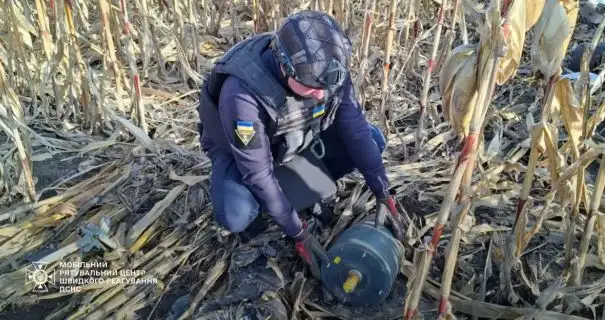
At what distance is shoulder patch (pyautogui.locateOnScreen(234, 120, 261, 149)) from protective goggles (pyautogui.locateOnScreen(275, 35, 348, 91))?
226 millimetres

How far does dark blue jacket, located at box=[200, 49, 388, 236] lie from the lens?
1903 mm

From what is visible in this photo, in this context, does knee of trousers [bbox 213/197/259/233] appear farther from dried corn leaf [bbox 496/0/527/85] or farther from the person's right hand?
dried corn leaf [bbox 496/0/527/85]

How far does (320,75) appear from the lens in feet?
5.77

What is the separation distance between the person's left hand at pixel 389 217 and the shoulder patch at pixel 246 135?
20.9 inches

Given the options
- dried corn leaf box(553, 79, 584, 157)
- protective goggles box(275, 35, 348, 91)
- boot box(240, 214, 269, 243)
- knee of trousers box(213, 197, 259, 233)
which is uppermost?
protective goggles box(275, 35, 348, 91)

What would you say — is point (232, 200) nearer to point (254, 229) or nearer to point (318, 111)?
point (254, 229)

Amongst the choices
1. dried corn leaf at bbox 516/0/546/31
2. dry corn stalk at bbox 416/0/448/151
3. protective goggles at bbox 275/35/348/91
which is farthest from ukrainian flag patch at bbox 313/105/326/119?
dried corn leaf at bbox 516/0/546/31

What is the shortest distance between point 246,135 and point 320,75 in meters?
0.34

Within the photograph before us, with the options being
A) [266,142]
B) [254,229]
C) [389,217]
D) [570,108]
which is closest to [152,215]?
[254,229]

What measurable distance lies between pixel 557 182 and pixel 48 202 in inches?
80.4

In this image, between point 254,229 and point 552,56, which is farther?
point 254,229

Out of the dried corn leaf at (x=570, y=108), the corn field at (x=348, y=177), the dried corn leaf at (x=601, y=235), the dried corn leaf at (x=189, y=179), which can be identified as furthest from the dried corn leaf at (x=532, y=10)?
the dried corn leaf at (x=189, y=179)

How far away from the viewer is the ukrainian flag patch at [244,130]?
188cm

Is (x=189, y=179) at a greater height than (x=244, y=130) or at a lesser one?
lesser
